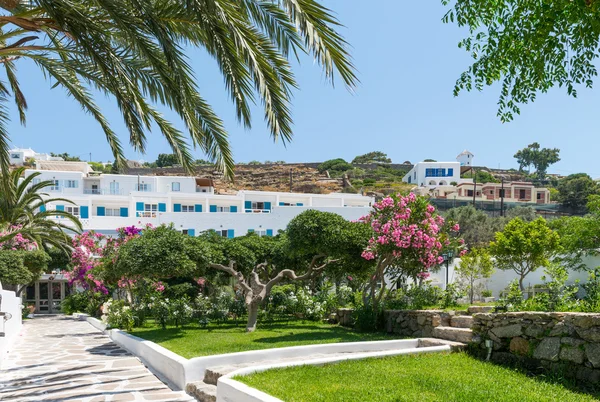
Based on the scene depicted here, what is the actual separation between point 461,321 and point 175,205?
40551 mm

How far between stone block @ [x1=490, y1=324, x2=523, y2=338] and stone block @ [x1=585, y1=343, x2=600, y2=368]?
119 cm

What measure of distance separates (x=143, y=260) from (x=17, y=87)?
531 cm

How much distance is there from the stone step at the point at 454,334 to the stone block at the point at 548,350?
147 cm

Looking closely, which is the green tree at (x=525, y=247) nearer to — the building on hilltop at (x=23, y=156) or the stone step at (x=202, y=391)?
the stone step at (x=202, y=391)

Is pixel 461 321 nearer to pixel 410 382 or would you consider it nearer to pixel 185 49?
pixel 410 382

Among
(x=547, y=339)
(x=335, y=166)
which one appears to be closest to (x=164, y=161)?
(x=335, y=166)

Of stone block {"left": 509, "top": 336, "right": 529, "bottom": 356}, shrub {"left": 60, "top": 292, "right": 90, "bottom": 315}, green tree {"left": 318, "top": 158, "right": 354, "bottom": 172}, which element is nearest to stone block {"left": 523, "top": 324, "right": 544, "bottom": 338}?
stone block {"left": 509, "top": 336, "right": 529, "bottom": 356}

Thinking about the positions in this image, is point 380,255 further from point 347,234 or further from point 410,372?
point 410,372

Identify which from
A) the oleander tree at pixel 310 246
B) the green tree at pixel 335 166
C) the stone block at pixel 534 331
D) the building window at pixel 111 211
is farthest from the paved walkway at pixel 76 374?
the green tree at pixel 335 166

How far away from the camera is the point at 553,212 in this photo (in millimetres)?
73750

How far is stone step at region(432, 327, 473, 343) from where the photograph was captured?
8.69 meters

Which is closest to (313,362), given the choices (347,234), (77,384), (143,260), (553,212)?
(77,384)

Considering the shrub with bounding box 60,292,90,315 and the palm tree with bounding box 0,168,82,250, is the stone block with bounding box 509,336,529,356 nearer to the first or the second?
the palm tree with bounding box 0,168,82,250

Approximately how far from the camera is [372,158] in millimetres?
118750
